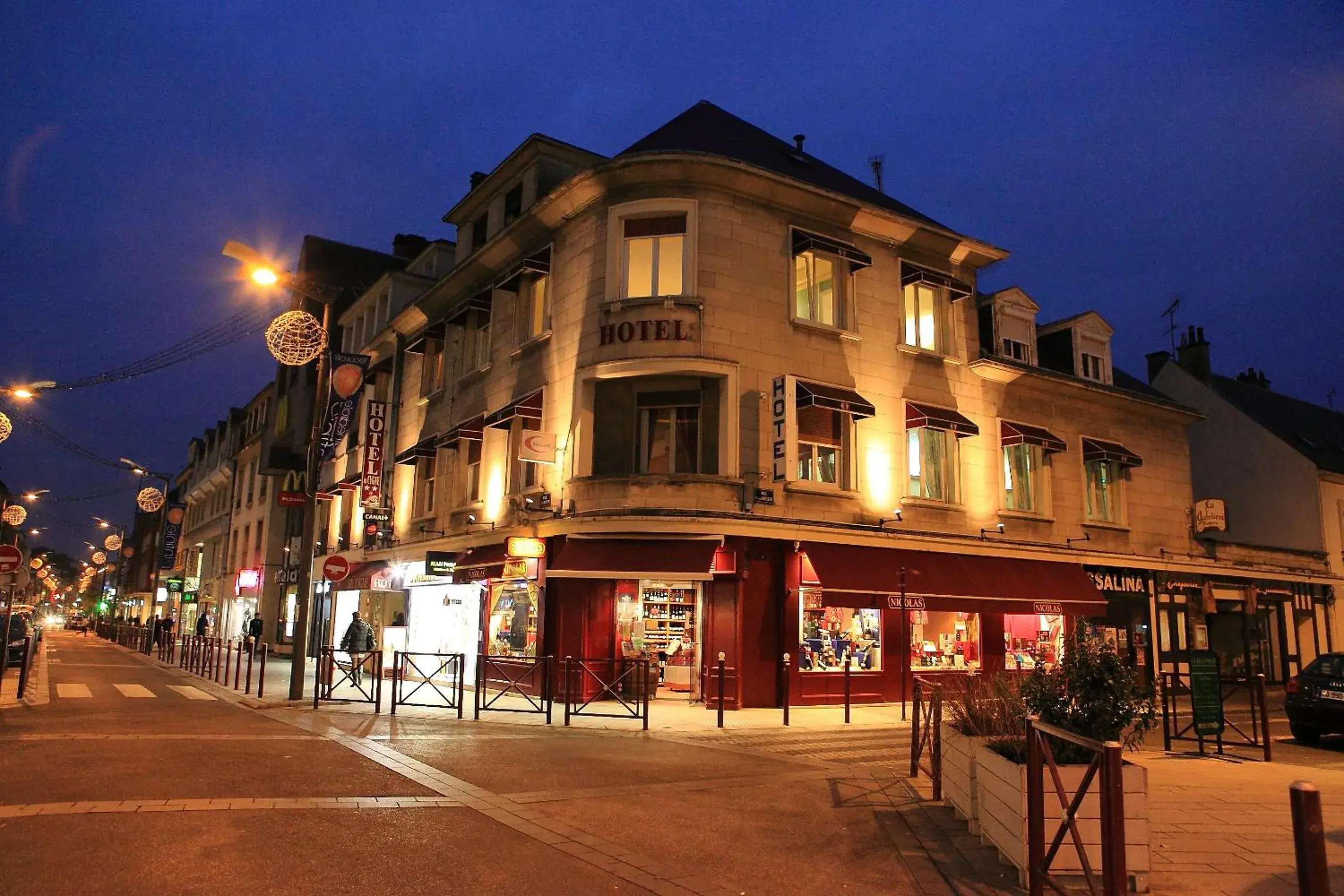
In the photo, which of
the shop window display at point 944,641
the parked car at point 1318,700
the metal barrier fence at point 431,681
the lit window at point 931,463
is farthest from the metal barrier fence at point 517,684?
the parked car at point 1318,700

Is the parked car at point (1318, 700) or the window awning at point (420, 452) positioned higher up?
the window awning at point (420, 452)

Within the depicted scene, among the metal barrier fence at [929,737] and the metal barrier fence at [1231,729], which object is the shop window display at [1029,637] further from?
the metal barrier fence at [929,737]

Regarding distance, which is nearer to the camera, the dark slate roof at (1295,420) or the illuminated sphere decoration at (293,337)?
the illuminated sphere decoration at (293,337)

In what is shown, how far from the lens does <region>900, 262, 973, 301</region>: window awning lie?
802 inches

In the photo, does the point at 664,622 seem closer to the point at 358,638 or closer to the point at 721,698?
the point at 721,698

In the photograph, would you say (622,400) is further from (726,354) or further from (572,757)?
(572,757)

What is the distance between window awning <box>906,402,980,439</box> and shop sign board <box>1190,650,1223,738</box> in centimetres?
846

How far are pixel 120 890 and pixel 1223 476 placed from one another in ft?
104

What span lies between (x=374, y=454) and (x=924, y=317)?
15201mm

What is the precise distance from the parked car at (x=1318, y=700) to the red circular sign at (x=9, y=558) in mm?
20946

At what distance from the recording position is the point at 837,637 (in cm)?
1823

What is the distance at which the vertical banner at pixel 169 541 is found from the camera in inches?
2012

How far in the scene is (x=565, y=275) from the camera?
1922cm

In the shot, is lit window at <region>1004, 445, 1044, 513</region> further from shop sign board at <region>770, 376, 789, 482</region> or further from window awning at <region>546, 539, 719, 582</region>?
window awning at <region>546, 539, 719, 582</region>
